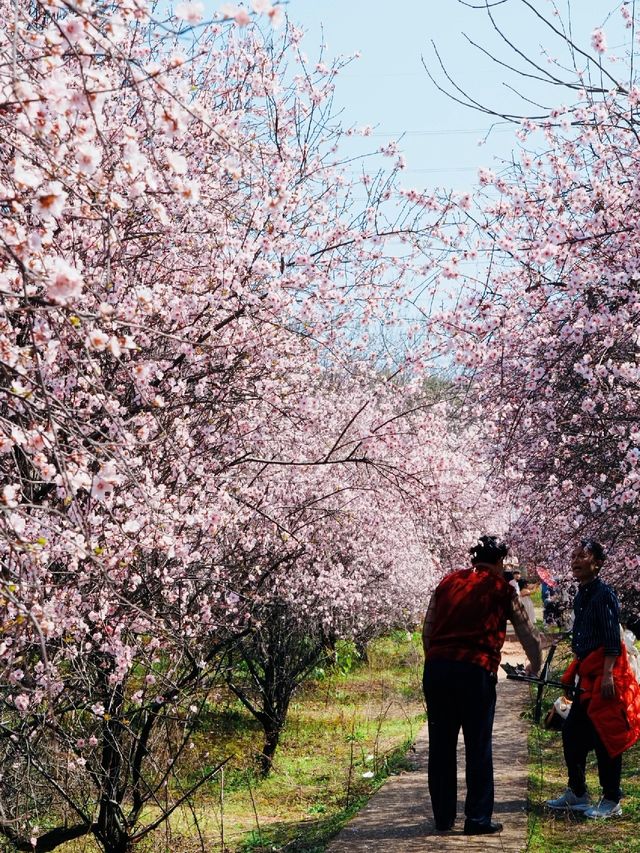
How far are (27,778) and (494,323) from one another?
408 cm

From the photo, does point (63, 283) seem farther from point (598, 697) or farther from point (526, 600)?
point (526, 600)

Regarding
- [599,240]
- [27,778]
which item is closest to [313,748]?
[27,778]

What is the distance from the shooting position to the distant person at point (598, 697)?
243 inches

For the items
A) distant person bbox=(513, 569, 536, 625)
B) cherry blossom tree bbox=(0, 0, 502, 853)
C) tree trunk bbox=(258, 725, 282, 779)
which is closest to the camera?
cherry blossom tree bbox=(0, 0, 502, 853)

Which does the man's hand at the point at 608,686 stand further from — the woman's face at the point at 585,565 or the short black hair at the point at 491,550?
the short black hair at the point at 491,550

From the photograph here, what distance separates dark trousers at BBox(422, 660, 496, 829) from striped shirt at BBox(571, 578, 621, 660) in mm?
922

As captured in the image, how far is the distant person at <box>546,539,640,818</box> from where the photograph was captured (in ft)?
20.3

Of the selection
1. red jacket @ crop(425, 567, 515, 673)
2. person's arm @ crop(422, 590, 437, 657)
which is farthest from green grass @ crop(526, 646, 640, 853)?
person's arm @ crop(422, 590, 437, 657)

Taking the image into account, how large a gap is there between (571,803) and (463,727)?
59.3 inches

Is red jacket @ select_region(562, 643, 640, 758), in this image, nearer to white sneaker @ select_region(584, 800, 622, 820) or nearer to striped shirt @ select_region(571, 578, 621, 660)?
striped shirt @ select_region(571, 578, 621, 660)

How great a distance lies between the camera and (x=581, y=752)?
6.46 meters

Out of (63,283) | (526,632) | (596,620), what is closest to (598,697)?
(596,620)

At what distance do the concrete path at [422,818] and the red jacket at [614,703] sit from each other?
2.51 ft

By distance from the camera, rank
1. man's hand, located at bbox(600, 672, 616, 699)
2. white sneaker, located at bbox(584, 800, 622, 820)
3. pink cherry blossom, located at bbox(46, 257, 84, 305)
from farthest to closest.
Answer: white sneaker, located at bbox(584, 800, 622, 820) → man's hand, located at bbox(600, 672, 616, 699) → pink cherry blossom, located at bbox(46, 257, 84, 305)
